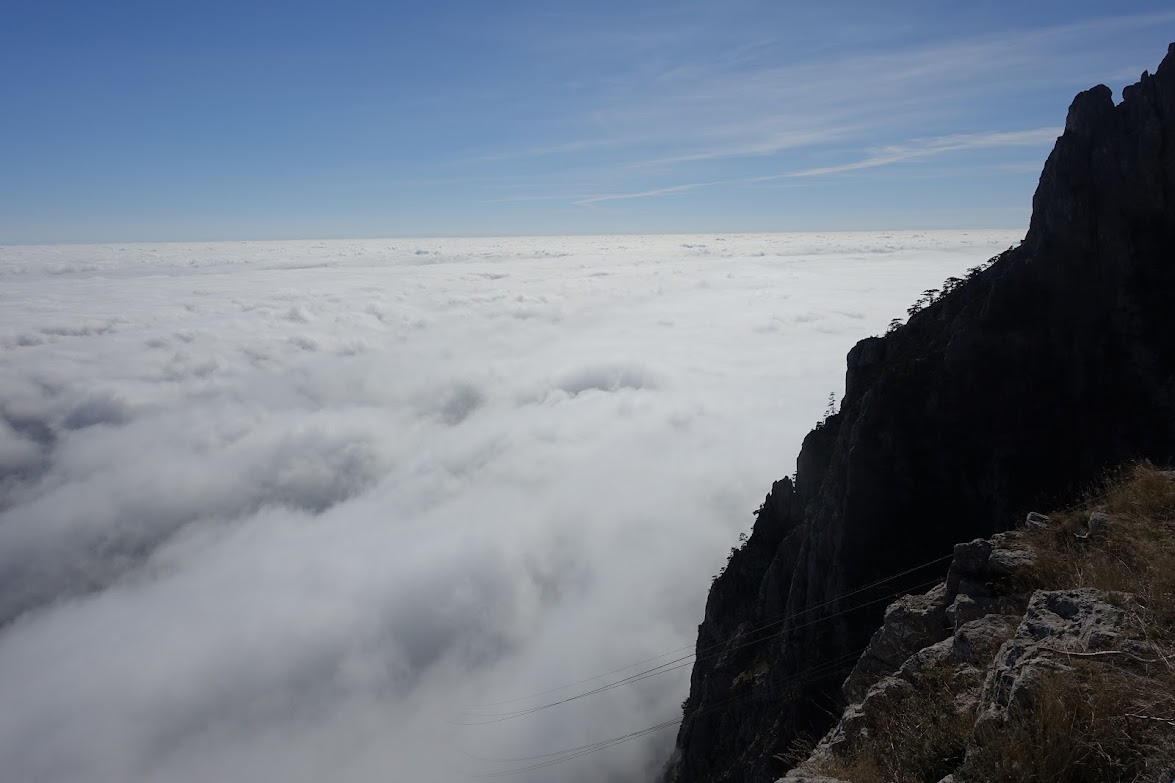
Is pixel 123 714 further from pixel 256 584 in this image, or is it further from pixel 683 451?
pixel 683 451

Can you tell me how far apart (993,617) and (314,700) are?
14458 centimetres

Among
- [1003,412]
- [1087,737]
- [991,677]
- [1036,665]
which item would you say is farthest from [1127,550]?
[1003,412]

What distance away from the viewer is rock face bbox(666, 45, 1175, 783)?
23.6 metres

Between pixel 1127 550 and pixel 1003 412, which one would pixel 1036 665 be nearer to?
pixel 1127 550

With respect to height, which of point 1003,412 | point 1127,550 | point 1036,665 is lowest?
point 1003,412

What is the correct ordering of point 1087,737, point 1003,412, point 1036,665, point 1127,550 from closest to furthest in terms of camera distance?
point 1087,737 → point 1036,665 → point 1127,550 → point 1003,412

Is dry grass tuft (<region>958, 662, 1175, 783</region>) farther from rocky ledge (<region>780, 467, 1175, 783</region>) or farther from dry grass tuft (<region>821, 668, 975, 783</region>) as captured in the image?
dry grass tuft (<region>821, 668, 975, 783</region>)

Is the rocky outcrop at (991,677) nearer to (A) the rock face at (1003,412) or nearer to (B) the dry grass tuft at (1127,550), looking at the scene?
(B) the dry grass tuft at (1127,550)

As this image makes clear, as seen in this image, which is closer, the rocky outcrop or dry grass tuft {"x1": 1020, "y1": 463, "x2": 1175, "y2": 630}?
the rocky outcrop

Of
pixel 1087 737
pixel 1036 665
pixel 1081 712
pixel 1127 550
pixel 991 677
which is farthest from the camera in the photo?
pixel 1127 550

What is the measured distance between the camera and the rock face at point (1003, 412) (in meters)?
23.6

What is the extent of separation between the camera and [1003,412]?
25594 millimetres

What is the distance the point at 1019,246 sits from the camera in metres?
29.0

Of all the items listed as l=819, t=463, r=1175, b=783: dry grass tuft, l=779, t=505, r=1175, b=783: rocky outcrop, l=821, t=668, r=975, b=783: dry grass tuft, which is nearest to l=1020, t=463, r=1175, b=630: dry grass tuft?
l=819, t=463, r=1175, b=783: dry grass tuft
